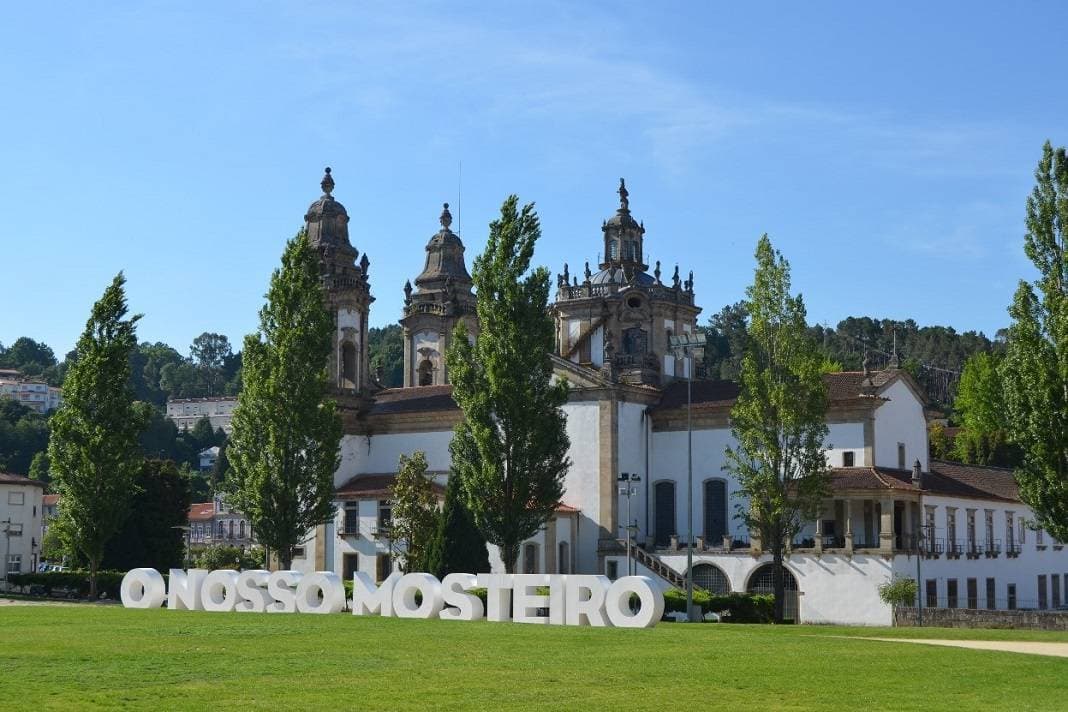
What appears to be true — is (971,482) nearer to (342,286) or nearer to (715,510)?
(715,510)

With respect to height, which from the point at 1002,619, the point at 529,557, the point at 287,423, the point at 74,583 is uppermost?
the point at 287,423

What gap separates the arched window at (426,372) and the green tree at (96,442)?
87.9 feet

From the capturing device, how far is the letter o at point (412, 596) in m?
38.5

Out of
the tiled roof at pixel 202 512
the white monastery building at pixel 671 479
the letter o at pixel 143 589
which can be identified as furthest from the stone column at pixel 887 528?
the tiled roof at pixel 202 512

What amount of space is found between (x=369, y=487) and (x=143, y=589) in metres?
21.8

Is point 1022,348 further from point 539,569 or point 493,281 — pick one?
point 539,569

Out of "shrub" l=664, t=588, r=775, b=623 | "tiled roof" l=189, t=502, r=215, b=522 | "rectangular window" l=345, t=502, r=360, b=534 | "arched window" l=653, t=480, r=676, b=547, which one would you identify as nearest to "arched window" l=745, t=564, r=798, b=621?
"arched window" l=653, t=480, r=676, b=547

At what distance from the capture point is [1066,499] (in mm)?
41125

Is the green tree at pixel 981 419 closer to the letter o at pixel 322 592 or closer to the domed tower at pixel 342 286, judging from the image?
the domed tower at pixel 342 286

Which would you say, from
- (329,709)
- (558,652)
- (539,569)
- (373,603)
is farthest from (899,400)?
(329,709)

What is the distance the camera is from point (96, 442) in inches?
2178

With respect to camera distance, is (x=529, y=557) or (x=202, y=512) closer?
(x=529, y=557)

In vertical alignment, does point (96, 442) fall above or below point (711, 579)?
above

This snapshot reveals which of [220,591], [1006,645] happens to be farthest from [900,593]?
[220,591]
